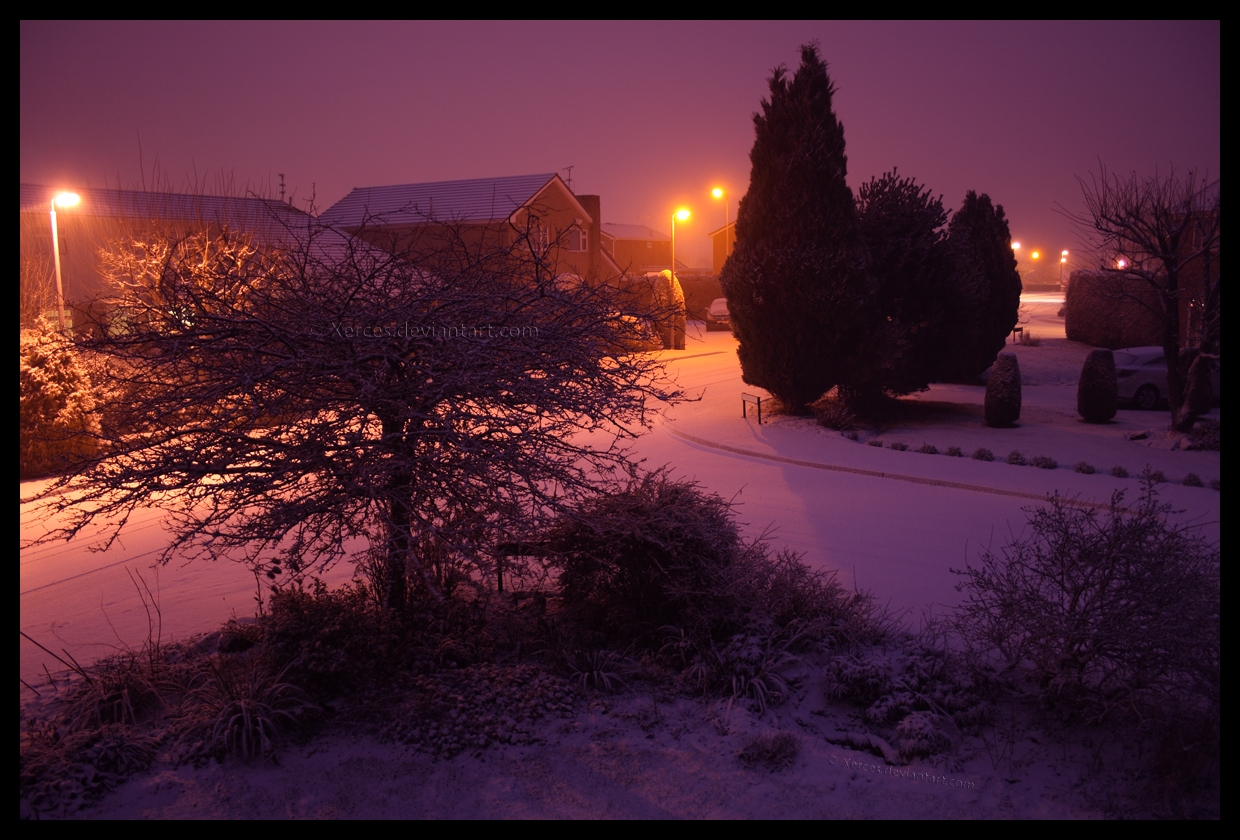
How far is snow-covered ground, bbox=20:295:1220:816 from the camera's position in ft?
12.7

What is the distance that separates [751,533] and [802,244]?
719 cm

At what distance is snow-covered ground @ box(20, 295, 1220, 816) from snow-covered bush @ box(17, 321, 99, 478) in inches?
35.5

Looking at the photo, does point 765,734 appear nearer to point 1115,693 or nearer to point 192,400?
point 1115,693

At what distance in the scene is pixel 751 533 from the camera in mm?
8125

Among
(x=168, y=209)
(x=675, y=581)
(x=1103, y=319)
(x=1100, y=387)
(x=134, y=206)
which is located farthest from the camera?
(x=1103, y=319)

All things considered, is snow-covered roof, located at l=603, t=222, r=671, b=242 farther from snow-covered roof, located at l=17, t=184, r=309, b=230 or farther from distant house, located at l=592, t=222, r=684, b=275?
snow-covered roof, located at l=17, t=184, r=309, b=230

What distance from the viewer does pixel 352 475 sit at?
4406 mm

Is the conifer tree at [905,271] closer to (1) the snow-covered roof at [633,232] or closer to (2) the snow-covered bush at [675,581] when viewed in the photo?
(2) the snow-covered bush at [675,581]

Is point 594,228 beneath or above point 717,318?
above

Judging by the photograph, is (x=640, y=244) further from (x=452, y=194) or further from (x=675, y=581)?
(x=675, y=581)

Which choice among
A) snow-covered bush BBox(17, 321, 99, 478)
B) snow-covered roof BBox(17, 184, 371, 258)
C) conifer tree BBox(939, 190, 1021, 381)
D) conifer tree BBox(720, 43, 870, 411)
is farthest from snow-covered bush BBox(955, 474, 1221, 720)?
conifer tree BBox(939, 190, 1021, 381)

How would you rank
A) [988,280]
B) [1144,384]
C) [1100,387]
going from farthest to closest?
[988,280] < [1144,384] < [1100,387]

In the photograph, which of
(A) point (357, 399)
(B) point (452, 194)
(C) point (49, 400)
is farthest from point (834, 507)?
(B) point (452, 194)
